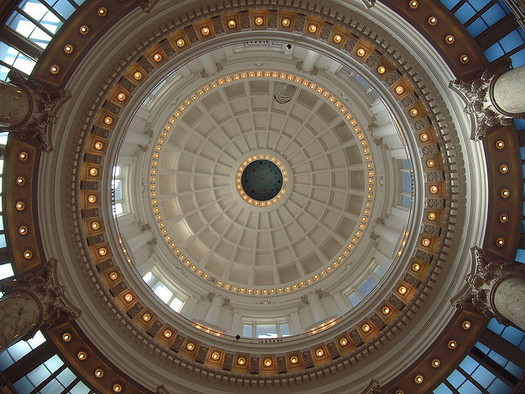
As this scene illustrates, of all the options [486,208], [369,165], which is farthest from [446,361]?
[369,165]

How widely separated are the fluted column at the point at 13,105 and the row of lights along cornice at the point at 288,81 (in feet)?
41.2

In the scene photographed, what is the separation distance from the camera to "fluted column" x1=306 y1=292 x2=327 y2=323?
24.2 metres

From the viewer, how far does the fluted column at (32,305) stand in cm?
1344

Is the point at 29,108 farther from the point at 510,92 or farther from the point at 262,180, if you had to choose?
the point at 262,180

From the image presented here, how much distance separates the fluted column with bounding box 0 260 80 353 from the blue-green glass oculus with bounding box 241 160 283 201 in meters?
18.6

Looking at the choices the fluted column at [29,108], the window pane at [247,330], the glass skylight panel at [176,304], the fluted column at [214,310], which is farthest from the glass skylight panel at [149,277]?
the fluted column at [29,108]

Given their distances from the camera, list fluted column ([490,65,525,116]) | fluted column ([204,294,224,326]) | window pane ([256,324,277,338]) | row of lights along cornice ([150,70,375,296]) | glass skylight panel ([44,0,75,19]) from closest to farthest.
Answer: fluted column ([490,65,525,116]) → glass skylight panel ([44,0,75,19]) → fluted column ([204,294,224,326]) → window pane ([256,324,277,338]) → row of lights along cornice ([150,70,375,296])

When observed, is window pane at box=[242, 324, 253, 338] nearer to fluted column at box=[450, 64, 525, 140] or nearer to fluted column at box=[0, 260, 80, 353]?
fluted column at box=[0, 260, 80, 353]

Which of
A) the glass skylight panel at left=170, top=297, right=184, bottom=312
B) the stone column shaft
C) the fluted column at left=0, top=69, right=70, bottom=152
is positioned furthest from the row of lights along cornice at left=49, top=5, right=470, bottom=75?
the glass skylight panel at left=170, top=297, right=184, bottom=312

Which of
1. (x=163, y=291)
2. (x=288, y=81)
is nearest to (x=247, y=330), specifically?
(x=163, y=291)

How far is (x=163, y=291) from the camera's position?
85.0 feet

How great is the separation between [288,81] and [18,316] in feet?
66.8

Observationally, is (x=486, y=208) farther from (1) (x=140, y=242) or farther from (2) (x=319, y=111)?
(1) (x=140, y=242)

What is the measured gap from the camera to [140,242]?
2486 centimetres
